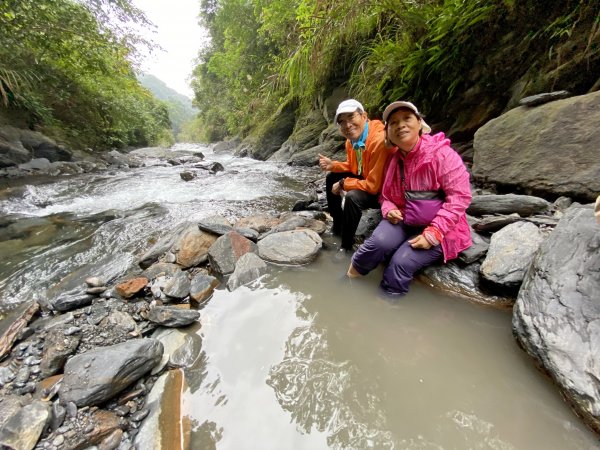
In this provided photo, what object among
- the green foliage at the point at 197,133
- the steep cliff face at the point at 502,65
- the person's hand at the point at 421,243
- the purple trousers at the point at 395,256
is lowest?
the green foliage at the point at 197,133

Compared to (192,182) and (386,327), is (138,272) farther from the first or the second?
(192,182)

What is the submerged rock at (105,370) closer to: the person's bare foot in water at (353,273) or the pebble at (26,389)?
the pebble at (26,389)

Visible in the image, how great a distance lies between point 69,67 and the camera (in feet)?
31.0

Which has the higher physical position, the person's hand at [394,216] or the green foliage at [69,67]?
the green foliage at [69,67]

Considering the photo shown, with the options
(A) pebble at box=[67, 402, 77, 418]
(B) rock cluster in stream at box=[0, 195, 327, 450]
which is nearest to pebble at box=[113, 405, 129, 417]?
(B) rock cluster in stream at box=[0, 195, 327, 450]

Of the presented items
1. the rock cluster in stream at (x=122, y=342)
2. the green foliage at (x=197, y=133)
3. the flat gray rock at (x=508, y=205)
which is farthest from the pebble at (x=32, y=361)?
the green foliage at (x=197, y=133)

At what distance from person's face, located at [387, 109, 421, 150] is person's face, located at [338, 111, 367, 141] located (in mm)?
524

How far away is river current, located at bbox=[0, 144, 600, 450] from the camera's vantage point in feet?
3.79

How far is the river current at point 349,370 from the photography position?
1155 millimetres

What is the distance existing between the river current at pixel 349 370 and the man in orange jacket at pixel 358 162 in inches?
17.4

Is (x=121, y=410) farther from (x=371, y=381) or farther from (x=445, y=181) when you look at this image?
(x=445, y=181)

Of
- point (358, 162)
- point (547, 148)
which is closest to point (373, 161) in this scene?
point (358, 162)

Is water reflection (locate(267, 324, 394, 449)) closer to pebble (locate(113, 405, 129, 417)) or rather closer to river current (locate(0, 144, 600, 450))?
river current (locate(0, 144, 600, 450))

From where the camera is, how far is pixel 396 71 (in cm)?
485
